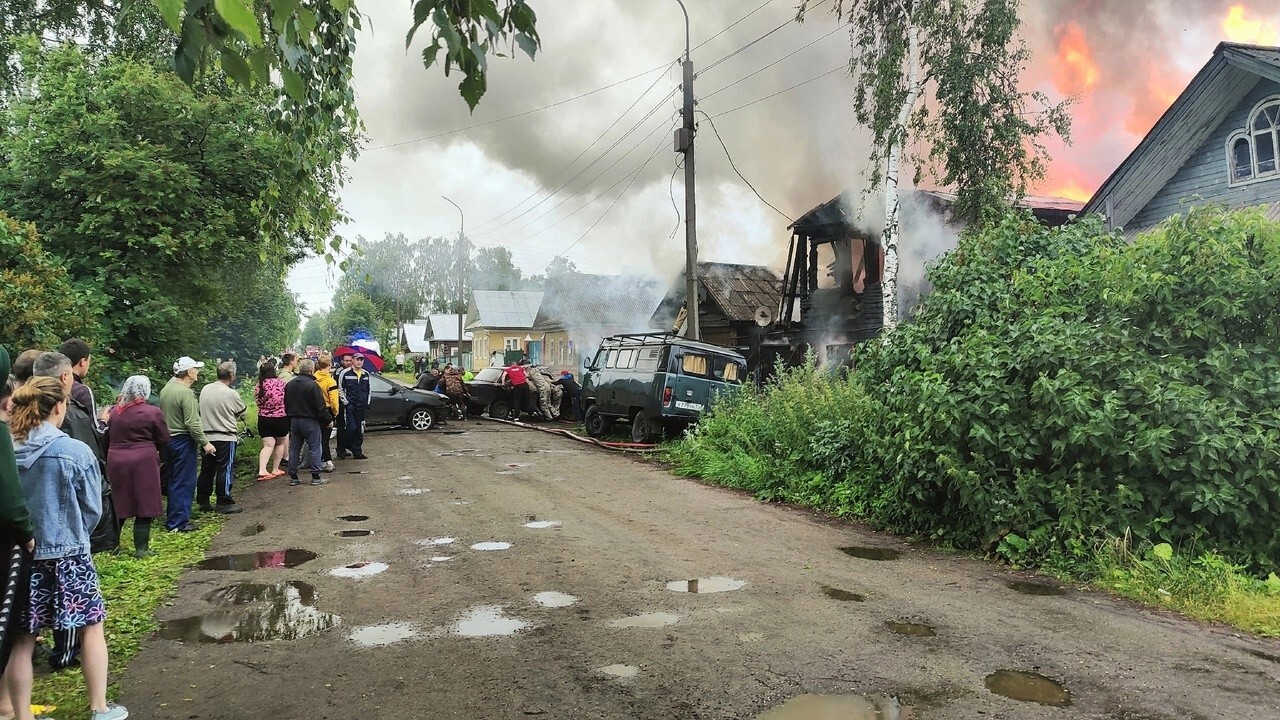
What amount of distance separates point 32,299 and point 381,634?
5.37 meters

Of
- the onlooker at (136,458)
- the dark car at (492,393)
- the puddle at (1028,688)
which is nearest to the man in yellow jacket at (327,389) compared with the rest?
the onlooker at (136,458)

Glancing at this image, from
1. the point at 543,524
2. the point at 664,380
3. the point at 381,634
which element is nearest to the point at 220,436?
the point at 543,524

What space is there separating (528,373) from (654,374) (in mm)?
8094

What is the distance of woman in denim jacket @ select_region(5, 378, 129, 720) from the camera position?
3.50 m

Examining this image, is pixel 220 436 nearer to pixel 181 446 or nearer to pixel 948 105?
pixel 181 446

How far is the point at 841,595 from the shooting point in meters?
5.62

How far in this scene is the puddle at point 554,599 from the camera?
5379mm

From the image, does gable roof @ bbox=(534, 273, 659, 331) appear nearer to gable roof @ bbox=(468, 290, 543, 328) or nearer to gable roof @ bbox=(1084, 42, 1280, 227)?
gable roof @ bbox=(468, 290, 543, 328)

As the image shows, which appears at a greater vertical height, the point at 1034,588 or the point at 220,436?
the point at 220,436

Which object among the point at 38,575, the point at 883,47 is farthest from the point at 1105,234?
the point at 883,47

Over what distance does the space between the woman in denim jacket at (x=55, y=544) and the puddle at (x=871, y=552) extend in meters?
5.44

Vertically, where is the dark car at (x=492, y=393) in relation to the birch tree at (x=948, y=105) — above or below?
below

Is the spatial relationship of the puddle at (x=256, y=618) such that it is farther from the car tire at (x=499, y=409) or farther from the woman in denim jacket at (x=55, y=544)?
the car tire at (x=499, y=409)

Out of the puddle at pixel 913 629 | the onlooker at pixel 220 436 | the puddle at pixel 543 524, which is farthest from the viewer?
the onlooker at pixel 220 436
